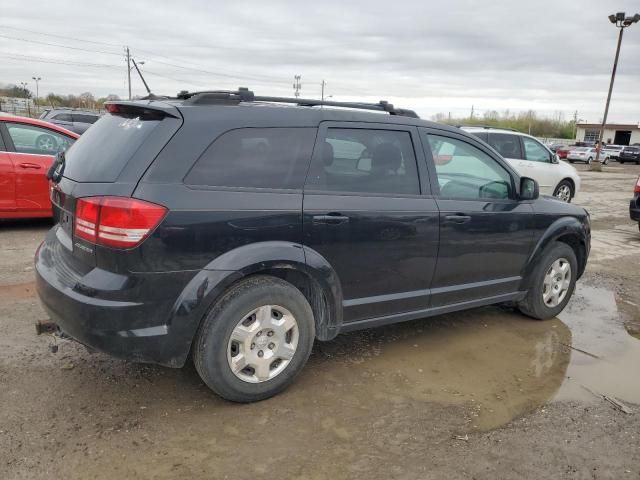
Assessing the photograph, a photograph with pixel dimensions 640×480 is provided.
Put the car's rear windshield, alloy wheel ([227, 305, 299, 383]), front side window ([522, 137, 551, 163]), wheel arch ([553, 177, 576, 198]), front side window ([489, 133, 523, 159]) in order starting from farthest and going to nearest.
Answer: wheel arch ([553, 177, 576, 198])
front side window ([522, 137, 551, 163])
front side window ([489, 133, 523, 159])
alloy wheel ([227, 305, 299, 383])
the car's rear windshield

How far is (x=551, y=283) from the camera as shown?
4887mm

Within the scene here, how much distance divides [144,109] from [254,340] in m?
1.48

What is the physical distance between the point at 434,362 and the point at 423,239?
932mm

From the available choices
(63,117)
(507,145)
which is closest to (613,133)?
(507,145)

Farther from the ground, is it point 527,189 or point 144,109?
point 144,109

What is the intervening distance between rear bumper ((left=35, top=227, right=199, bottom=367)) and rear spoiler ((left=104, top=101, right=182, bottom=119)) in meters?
0.90

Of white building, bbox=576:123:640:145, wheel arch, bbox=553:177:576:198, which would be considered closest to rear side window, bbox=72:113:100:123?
wheel arch, bbox=553:177:576:198

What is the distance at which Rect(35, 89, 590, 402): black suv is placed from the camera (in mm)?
2854

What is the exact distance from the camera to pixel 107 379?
137 inches

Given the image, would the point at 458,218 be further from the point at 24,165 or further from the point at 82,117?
the point at 82,117

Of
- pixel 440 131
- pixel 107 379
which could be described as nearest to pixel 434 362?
pixel 440 131

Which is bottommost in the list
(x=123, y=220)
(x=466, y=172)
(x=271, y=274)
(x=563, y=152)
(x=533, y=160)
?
(x=271, y=274)

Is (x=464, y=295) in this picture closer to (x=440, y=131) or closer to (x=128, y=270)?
(x=440, y=131)

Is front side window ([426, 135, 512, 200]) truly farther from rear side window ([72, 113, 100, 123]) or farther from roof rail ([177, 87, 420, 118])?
rear side window ([72, 113, 100, 123])
